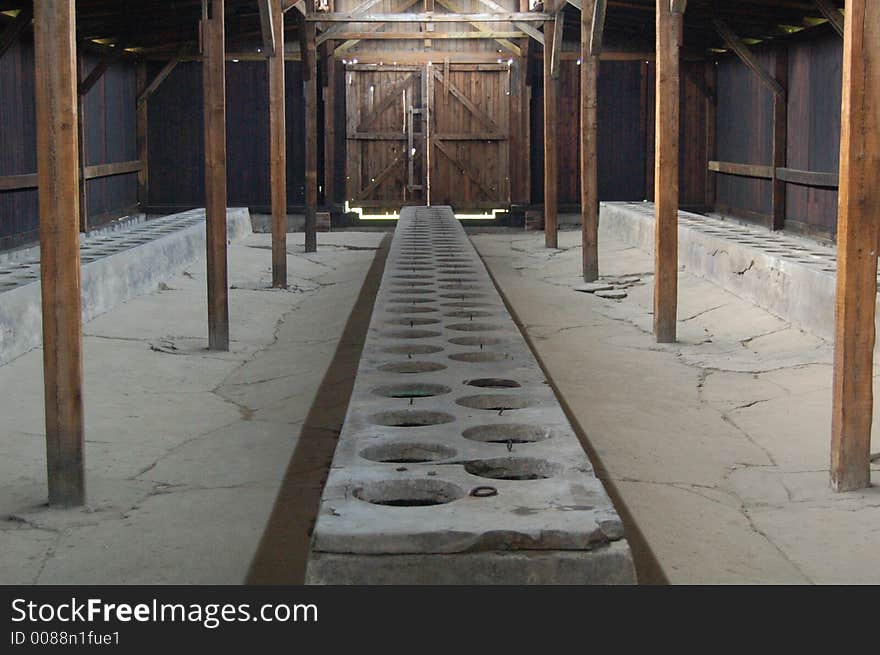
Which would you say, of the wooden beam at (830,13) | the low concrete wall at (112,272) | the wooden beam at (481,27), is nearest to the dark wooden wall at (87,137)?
the low concrete wall at (112,272)

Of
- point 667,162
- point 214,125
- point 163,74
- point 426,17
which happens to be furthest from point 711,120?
point 214,125

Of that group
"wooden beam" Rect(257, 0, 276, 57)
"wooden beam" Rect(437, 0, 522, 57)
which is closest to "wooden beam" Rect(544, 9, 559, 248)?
"wooden beam" Rect(437, 0, 522, 57)

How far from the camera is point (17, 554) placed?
4500mm

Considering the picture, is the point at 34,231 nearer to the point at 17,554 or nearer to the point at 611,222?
the point at 611,222

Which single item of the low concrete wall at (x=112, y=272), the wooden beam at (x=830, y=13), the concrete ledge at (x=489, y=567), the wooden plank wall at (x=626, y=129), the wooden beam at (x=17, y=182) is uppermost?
the wooden beam at (x=830, y=13)

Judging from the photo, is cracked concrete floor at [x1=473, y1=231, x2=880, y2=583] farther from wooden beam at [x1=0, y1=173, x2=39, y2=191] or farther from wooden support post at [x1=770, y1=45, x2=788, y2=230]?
wooden beam at [x1=0, y1=173, x2=39, y2=191]

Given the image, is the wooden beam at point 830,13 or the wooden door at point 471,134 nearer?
the wooden beam at point 830,13

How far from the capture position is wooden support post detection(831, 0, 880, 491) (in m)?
5.19

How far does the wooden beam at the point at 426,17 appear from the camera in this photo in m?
16.4

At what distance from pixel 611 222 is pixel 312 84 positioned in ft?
17.2

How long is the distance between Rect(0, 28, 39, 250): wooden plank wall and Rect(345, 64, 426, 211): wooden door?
266 inches

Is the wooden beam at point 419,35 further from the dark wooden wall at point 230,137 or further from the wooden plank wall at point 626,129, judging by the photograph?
the dark wooden wall at point 230,137

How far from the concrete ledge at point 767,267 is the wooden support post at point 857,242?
342 centimetres

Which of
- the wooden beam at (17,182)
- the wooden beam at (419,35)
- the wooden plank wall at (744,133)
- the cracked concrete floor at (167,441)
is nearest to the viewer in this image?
the cracked concrete floor at (167,441)
